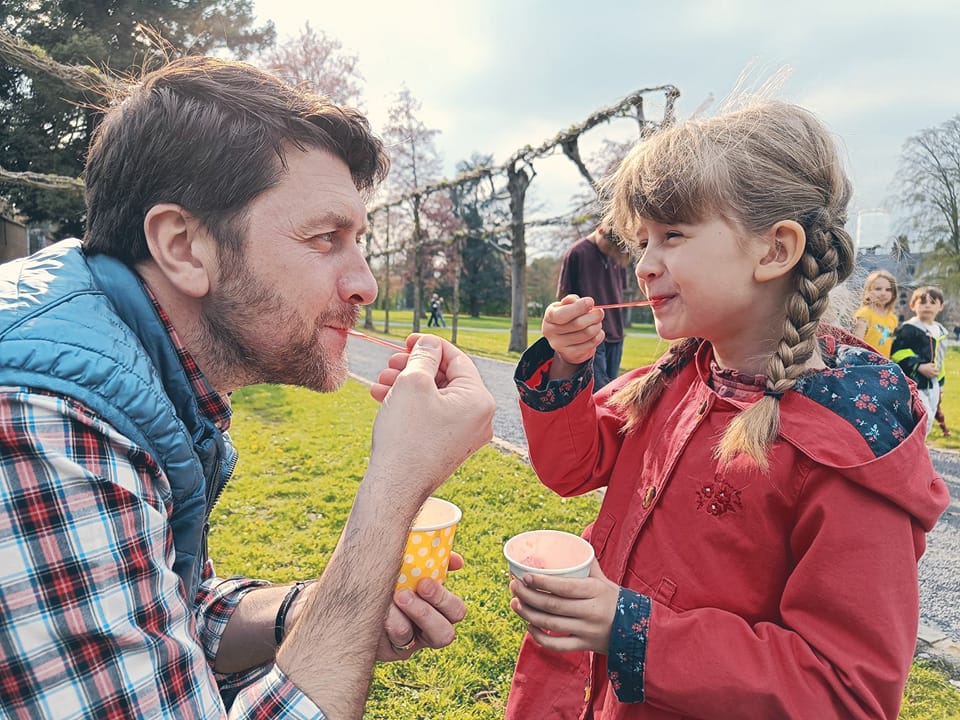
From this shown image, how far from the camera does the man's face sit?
65.4 inches

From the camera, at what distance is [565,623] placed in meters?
1.45

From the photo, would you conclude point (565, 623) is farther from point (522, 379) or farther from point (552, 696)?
point (522, 379)

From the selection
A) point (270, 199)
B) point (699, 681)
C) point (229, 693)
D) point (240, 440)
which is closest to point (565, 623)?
point (699, 681)

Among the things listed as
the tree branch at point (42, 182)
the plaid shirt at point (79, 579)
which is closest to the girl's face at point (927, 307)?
the plaid shirt at point (79, 579)

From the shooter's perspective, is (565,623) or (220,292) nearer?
(565,623)

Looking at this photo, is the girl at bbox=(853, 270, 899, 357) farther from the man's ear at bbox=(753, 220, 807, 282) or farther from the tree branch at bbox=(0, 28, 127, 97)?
the tree branch at bbox=(0, 28, 127, 97)

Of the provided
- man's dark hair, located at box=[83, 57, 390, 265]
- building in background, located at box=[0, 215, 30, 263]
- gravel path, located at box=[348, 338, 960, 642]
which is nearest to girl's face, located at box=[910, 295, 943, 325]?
gravel path, located at box=[348, 338, 960, 642]

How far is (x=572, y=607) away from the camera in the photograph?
1.43 metres

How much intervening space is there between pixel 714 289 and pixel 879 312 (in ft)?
22.5

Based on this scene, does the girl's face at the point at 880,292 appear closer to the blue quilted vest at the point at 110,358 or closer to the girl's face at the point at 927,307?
the girl's face at the point at 927,307

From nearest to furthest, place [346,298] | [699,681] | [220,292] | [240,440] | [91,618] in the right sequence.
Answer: [91,618] < [699,681] < [220,292] < [346,298] < [240,440]

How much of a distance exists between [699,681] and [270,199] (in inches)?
62.4

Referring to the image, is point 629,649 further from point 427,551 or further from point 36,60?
point 36,60

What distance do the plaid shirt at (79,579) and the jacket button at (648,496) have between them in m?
1.13
